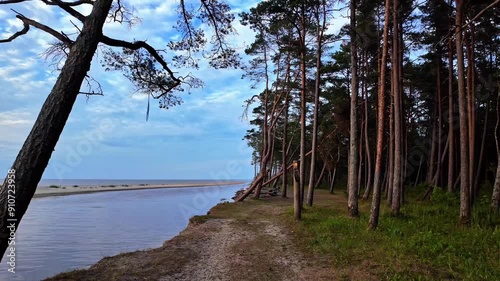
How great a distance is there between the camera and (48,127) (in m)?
4.38

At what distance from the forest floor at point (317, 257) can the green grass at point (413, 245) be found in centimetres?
2

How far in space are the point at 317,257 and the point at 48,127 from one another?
604 centimetres

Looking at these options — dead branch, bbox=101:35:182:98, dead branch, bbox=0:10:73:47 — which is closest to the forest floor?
dead branch, bbox=101:35:182:98

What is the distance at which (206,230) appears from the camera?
41.3 ft

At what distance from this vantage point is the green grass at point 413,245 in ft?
20.8

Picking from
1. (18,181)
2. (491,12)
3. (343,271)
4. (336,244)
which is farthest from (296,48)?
(18,181)

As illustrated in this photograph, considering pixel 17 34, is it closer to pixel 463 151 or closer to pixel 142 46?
pixel 142 46

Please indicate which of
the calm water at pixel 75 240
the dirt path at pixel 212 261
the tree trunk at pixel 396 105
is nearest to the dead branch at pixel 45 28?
the dirt path at pixel 212 261

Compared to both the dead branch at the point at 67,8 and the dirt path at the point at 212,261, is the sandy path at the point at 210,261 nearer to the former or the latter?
the dirt path at the point at 212,261

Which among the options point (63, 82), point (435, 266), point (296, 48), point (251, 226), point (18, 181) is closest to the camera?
point (18, 181)

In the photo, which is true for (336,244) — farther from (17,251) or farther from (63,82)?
(17,251)

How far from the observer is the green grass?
634 cm

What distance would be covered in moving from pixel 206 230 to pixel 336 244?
5.30m

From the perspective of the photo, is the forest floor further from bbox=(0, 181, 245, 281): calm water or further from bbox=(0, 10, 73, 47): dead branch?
bbox=(0, 10, 73, 47): dead branch
